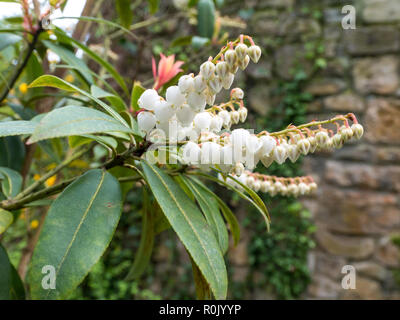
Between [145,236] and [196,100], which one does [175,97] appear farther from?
[145,236]

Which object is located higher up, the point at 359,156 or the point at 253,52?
the point at 359,156

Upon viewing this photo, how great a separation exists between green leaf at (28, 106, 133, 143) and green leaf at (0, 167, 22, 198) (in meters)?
0.33

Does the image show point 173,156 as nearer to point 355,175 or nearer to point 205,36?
point 205,36

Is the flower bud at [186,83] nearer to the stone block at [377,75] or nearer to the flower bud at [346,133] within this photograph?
the flower bud at [346,133]

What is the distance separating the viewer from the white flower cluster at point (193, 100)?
1.38 feet

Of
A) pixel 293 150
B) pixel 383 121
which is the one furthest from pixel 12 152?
pixel 383 121

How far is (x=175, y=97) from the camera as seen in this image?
1.48 feet

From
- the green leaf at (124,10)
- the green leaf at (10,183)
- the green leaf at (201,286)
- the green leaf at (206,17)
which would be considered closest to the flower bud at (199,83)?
the green leaf at (201,286)

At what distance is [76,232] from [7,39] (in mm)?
633

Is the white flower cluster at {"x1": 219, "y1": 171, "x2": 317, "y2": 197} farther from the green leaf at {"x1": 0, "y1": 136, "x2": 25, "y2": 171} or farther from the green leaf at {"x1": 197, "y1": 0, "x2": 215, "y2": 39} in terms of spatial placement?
the green leaf at {"x1": 197, "y1": 0, "x2": 215, "y2": 39}

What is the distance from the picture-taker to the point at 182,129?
51cm

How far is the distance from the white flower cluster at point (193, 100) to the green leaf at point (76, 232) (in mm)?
128

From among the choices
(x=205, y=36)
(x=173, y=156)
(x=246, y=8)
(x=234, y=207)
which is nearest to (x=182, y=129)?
(x=173, y=156)
